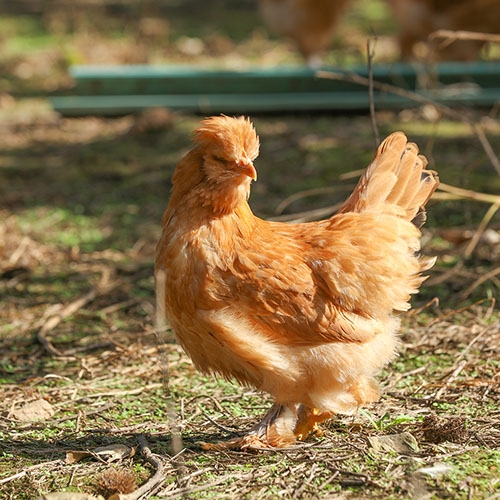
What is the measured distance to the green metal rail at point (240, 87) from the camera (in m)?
8.52

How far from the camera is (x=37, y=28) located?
12.1 metres

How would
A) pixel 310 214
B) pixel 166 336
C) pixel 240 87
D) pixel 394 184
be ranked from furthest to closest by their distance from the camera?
pixel 240 87 → pixel 310 214 → pixel 166 336 → pixel 394 184

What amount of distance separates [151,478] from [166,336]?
1567mm

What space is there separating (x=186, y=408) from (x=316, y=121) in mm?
5209

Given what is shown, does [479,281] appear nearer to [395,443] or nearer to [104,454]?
[395,443]

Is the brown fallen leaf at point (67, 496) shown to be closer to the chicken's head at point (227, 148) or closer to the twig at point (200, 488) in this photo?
the twig at point (200, 488)

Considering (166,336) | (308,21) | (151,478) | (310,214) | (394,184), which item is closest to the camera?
(151,478)

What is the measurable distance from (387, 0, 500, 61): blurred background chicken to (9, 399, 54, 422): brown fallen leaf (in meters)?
6.36

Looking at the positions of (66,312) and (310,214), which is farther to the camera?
(310,214)

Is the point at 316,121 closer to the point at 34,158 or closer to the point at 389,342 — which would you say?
A: the point at 34,158

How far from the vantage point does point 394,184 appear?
365cm

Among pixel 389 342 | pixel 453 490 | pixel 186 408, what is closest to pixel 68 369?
pixel 186 408

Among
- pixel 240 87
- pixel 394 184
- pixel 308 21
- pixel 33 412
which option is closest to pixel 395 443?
pixel 394 184

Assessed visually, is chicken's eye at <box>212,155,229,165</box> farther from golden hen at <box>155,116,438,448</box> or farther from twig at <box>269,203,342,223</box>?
twig at <box>269,203,342,223</box>
